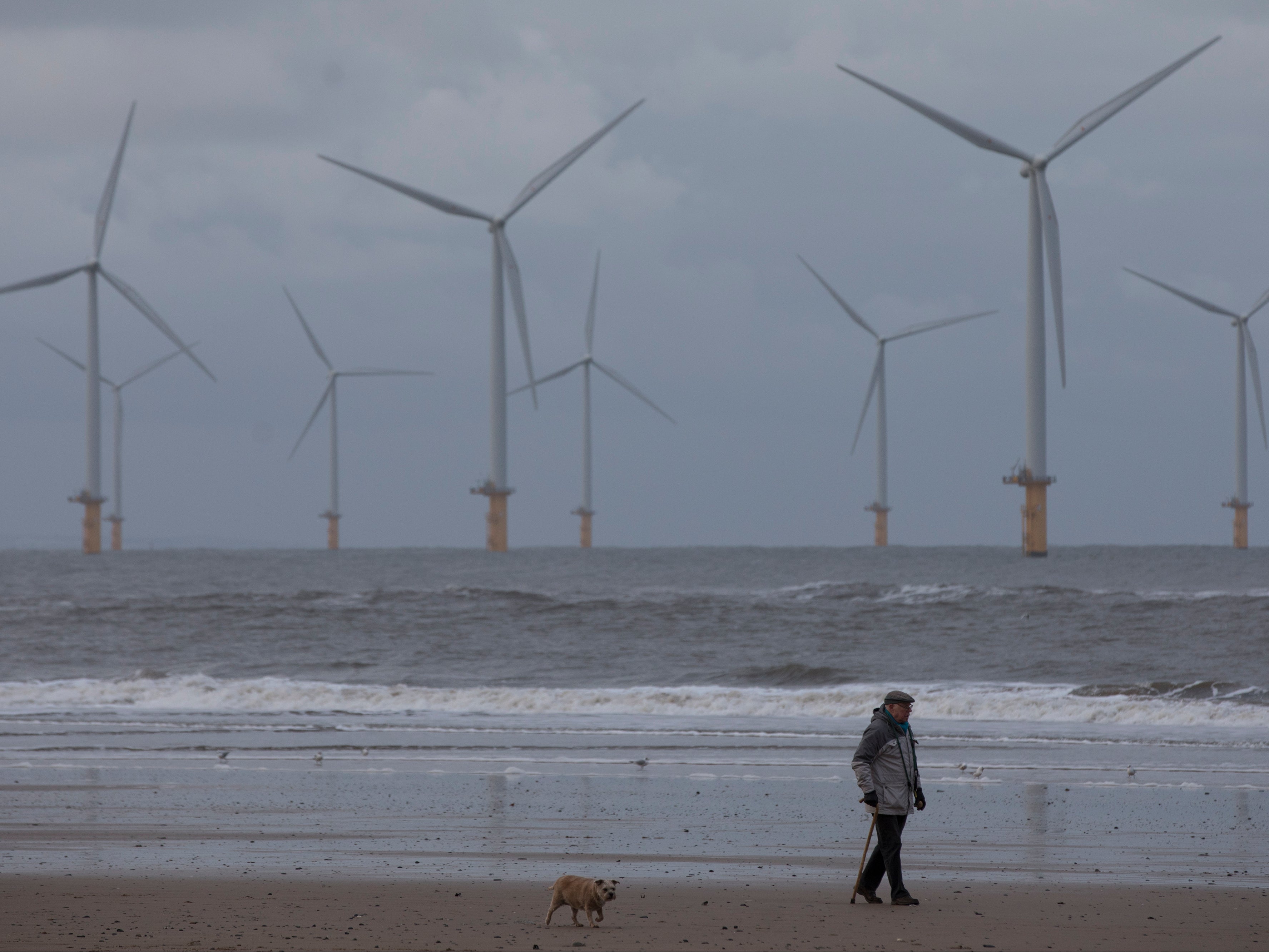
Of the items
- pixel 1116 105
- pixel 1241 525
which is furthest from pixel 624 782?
pixel 1241 525

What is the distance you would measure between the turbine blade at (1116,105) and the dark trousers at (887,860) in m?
66.9

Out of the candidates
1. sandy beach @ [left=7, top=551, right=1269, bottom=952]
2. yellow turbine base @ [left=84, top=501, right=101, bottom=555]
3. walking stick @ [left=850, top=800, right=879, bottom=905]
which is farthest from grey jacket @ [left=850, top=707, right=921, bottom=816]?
yellow turbine base @ [left=84, top=501, right=101, bottom=555]

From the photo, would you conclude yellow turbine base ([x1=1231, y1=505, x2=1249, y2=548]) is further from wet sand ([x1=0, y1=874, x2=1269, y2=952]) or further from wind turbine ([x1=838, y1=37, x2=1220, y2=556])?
wet sand ([x1=0, y1=874, x2=1269, y2=952])

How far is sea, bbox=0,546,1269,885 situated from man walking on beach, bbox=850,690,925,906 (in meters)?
1.15

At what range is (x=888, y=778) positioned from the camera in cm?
1096

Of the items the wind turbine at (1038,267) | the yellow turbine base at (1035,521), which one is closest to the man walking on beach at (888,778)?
the wind turbine at (1038,267)

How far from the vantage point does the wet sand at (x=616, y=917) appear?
9031 mm

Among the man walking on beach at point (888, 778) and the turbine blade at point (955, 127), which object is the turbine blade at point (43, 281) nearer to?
the turbine blade at point (955, 127)

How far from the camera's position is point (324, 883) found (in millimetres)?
10922

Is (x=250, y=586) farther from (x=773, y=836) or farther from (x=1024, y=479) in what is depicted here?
(x=773, y=836)

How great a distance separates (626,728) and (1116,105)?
5769 cm

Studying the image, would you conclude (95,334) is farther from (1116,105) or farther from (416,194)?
(1116,105)

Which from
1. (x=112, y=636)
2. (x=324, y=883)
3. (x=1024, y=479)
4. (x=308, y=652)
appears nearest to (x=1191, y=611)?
(x=308, y=652)

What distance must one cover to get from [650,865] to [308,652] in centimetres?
2885
